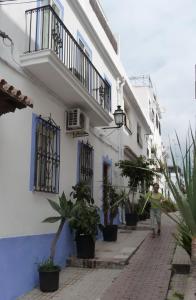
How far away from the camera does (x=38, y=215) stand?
7.35 meters

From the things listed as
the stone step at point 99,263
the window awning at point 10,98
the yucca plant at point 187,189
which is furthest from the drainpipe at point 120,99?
the yucca plant at point 187,189

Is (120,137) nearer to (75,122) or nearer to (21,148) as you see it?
(75,122)

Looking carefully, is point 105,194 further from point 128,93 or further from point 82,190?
point 128,93

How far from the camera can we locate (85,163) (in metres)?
10.4

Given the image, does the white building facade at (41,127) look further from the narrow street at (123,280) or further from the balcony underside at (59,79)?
the narrow street at (123,280)

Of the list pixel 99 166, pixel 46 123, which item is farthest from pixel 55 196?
pixel 99 166

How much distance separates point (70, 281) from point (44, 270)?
0.87m

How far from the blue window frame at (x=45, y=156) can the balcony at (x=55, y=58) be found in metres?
0.79

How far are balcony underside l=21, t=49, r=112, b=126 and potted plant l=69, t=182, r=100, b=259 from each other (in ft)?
6.18

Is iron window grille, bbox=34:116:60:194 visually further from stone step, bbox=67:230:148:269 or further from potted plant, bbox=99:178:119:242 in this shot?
potted plant, bbox=99:178:119:242

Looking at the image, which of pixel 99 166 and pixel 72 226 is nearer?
pixel 72 226

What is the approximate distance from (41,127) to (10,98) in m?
2.75

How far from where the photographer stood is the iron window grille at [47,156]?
7457mm

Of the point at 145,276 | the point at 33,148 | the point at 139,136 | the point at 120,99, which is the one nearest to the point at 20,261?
the point at 33,148
